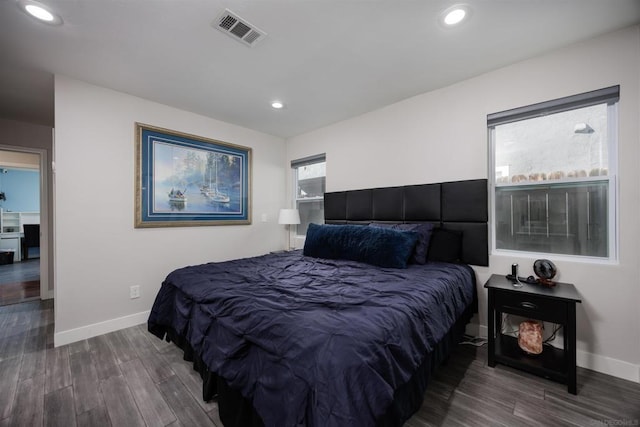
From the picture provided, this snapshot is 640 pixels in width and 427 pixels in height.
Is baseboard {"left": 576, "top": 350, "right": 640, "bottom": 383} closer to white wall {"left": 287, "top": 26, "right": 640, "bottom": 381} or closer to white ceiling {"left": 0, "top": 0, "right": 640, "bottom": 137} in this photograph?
white wall {"left": 287, "top": 26, "right": 640, "bottom": 381}

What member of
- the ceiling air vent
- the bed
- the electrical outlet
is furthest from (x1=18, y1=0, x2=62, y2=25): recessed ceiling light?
the electrical outlet

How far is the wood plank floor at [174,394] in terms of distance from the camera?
1454 millimetres

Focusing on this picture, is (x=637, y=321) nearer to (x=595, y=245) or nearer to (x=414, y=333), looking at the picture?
(x=595, y=245)

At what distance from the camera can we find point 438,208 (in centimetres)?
257

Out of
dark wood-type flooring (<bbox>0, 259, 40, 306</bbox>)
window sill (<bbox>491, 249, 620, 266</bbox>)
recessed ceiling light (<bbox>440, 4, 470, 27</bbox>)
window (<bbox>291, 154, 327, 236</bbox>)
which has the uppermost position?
recessed ceiling light (<bbox>440, 4, 470, 27</bbox>)

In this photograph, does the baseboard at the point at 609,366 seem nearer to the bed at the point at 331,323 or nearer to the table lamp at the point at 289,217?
the bed at the point at 331,323

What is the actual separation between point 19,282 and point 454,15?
718 cm

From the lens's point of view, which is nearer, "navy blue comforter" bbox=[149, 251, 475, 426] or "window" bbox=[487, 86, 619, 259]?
"navy blue comforter" bbox=[149, 251, 475, 426]

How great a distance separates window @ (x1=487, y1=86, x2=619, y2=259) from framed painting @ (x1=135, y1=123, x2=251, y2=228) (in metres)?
3.17

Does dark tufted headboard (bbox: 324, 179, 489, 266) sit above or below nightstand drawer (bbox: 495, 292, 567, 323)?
above

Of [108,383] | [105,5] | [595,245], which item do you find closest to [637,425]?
[595,245]

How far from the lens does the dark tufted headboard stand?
234 cm

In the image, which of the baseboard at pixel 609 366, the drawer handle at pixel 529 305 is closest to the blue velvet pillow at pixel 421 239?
the drawer handle at pixel 529 305

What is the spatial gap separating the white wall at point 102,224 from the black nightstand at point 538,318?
Result: 129 inches
